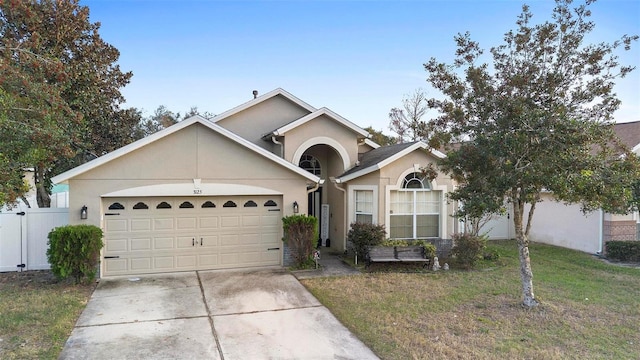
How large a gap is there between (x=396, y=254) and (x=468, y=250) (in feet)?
7.26

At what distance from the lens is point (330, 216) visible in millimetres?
15438

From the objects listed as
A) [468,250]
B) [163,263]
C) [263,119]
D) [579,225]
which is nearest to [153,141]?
[163,263]

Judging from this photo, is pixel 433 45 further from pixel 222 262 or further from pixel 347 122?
pixel 222 262

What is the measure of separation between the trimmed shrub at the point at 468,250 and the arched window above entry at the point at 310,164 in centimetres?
633

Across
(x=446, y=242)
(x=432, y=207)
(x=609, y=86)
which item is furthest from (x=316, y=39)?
(x=609, y=86)

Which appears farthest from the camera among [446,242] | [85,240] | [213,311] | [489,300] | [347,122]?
[347,122]

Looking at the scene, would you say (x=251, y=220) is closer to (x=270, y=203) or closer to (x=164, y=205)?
(x=270, y=203)

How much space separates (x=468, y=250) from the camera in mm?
11633

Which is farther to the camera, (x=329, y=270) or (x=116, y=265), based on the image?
(x=329, y=270)

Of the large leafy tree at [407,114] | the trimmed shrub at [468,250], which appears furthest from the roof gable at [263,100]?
the large leafy tree at [407,114]

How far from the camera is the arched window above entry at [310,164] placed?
51.1ft

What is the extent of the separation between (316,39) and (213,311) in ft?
38.8

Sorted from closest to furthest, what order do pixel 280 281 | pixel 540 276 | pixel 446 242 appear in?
pixel 280 281, pixel 540 276, pixel 446 242

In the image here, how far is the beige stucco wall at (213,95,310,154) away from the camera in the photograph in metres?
15.2
